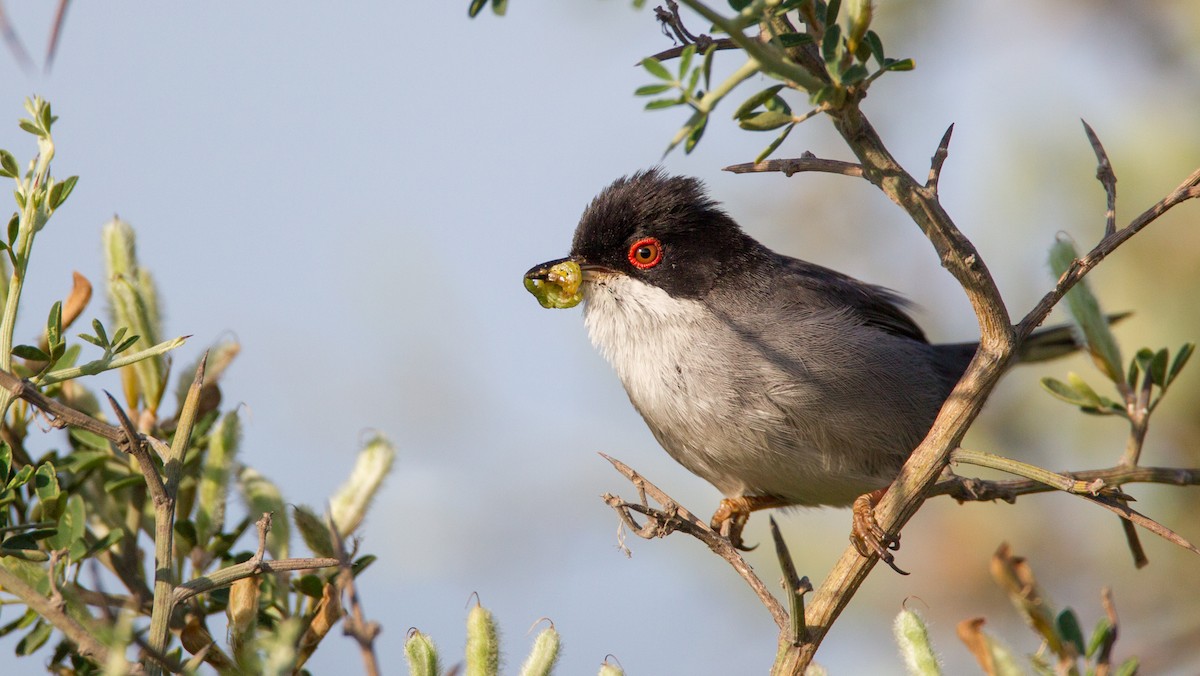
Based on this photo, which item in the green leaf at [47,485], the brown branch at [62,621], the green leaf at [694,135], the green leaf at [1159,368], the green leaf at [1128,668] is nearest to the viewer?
the brown branch at [62,621]

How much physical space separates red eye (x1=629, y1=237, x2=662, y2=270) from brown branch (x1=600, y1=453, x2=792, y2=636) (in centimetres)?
232

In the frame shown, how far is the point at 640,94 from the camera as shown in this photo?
1.67m

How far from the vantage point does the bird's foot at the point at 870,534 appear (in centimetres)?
232

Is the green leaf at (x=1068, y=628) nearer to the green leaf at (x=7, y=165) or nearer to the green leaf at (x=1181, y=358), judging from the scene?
the green leaf at (x=1181, y=358)

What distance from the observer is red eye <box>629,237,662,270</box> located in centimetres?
459

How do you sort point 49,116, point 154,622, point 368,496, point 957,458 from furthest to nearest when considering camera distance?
point 368,496
point 957,458
point 49,116
point 154,622

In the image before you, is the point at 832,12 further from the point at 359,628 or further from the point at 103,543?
the point at 103,543

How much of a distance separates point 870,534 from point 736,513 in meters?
1.43

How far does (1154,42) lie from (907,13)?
980 mm

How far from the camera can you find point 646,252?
4602 mm

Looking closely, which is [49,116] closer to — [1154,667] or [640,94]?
[640,94]

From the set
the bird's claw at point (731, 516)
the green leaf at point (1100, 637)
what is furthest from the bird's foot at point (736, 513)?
the green leaf at point (1100, 637)

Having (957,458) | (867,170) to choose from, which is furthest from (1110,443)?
(867,170)

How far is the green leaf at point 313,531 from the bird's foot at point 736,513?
248cm
